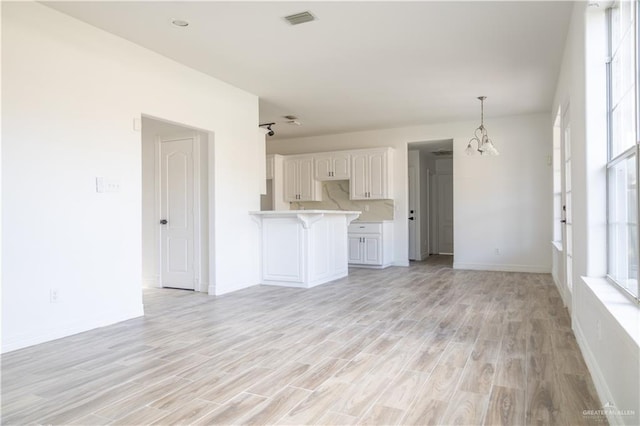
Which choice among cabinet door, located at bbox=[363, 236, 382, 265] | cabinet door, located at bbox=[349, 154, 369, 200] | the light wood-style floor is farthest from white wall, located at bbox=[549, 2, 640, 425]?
cabinet door, located at bbox=[349, 154, 369, 200]

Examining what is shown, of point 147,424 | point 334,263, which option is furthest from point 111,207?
point 334,263

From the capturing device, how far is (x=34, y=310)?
3318 millimetres

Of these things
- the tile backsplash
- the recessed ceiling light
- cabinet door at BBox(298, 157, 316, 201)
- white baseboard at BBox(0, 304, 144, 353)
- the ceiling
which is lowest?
white baseboard at BBox(0, 304, 144, 353)

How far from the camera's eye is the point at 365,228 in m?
7.98

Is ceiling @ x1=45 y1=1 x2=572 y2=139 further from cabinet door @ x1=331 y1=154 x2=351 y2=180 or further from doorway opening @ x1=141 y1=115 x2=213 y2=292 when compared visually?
cabinet door @ x1=331 y1=154 x2=351 y2=180

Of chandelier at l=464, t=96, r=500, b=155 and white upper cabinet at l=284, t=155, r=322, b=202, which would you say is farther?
white upper cabinet at l=284, t=155, r=322, b=202

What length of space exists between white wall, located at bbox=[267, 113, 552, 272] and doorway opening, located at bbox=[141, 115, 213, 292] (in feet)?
13.1

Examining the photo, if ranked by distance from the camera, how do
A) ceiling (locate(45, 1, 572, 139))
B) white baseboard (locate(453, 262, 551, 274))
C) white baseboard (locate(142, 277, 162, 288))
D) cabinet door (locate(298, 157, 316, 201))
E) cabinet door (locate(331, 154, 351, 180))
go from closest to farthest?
ceiling (locate(45, 1, 572, 139))
white baseboard (locate(142, 277, 162, 288))
white baseboard (locate(453, 262, 551, 274))
cabinet door (locate(331, 154, 351, 180))
cabinet door (locate(298, 157, 316, 201))

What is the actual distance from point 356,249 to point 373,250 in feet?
1.13

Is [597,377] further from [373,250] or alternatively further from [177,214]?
[373,250]

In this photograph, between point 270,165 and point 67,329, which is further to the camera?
point 270,165

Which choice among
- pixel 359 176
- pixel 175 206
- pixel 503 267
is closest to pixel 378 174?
pixel 359 176

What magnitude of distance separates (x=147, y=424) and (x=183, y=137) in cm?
427

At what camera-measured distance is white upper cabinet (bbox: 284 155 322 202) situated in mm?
8648
